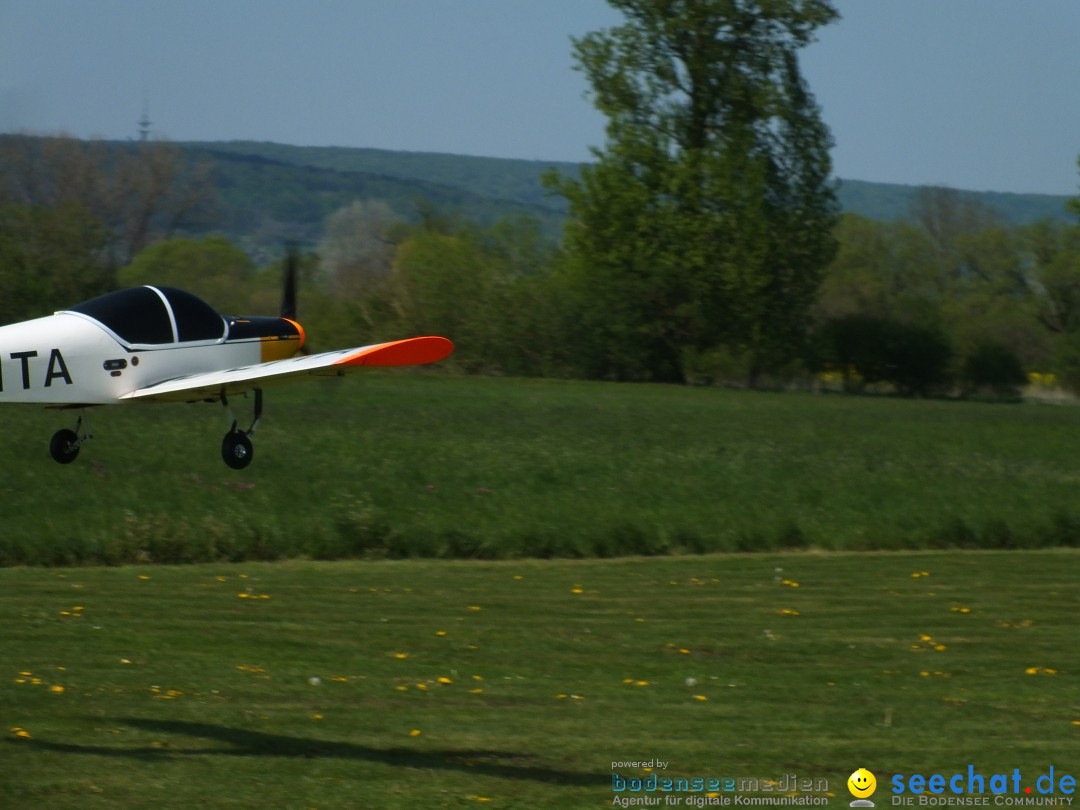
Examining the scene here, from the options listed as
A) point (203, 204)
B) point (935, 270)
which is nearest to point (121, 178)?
point (203, 204)

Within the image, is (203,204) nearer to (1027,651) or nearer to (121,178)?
(121,178)

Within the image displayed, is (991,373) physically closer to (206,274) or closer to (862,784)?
(206,274)

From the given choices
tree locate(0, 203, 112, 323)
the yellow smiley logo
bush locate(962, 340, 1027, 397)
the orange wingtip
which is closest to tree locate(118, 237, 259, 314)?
tree locate(0, 203, 112, 323)

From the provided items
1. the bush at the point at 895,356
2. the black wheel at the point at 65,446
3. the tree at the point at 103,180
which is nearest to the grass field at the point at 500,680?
the black wheel at the point at 65,446

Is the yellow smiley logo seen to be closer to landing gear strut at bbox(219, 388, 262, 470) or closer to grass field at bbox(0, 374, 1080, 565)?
landing gear strut at bbox(219, 388, 262, 470)

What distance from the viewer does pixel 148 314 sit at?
10688 mm

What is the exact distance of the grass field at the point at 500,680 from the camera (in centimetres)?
1538

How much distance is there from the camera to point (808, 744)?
1688 cm

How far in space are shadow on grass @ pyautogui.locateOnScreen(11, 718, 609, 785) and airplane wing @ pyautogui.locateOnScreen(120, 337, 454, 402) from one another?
20.9ft

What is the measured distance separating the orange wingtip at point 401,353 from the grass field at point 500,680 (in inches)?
232

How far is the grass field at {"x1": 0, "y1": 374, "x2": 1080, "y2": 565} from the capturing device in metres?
32.2

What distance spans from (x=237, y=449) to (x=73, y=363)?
1.33 metres

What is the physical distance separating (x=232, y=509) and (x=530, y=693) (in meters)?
15.4

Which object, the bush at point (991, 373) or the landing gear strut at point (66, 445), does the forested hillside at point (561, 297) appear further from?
the landing gear strut at point (66, 445)
